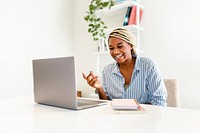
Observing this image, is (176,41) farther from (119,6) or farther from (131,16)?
(119,6)

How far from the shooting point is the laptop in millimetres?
850

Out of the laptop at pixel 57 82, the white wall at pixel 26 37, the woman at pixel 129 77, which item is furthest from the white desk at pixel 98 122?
the white wall at pixel 26 37

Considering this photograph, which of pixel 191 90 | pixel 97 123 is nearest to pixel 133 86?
pixel 97 123

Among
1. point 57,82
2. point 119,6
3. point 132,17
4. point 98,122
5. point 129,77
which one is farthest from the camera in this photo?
point 119,6

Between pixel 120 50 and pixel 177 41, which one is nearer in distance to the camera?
pixel 120 50

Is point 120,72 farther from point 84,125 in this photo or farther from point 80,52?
point 80,52

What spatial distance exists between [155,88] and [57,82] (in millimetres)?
739

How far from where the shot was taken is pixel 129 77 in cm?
144

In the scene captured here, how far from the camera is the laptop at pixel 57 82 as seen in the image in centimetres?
85

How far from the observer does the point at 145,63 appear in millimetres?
1405

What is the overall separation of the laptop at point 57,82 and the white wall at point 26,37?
5.81 ft

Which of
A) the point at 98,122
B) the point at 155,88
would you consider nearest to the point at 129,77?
the point at 155,88

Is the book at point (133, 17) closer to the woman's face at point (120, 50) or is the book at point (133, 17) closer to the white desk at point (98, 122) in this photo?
the woman's face at point (120, 50)

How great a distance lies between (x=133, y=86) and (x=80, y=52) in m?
2.12
